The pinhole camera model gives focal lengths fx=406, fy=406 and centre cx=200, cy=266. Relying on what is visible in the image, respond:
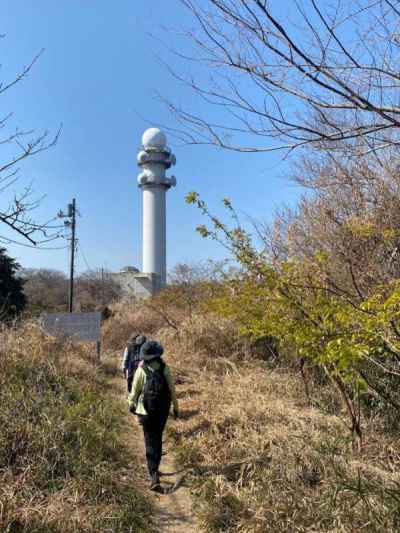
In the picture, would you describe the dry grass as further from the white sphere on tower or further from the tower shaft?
the white sphere on tower

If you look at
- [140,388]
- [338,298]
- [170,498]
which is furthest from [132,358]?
[338,298]

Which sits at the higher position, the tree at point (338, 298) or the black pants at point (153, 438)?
the tree at point (338, 298)

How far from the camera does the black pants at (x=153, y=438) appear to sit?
181 inches

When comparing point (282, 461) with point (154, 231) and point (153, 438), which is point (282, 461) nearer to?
point (153, 438)

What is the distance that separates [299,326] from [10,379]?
4.77 meters

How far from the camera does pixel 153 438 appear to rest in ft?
15.2

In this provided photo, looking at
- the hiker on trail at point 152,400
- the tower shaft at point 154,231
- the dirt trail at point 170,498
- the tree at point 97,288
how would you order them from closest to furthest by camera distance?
the dirt trail at point 170,498 < the hiker on trail at point 152,400 < the tree at point 97,288 < the tower shaft at point 154,231

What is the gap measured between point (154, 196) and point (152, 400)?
45690 millimetres

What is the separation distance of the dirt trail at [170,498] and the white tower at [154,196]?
1612 inches

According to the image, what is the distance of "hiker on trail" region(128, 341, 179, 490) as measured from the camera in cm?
460

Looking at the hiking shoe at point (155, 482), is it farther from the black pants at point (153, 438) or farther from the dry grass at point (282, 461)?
the dry grass at point (282, 461)

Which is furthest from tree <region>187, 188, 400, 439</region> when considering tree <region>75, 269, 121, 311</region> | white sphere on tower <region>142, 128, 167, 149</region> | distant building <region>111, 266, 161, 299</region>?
white sphere on tower <region>142, 128, 167, 149</region>

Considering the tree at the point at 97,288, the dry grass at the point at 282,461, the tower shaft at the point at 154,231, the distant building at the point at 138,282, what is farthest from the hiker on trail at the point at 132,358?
the tower shaft at the point at 154,231

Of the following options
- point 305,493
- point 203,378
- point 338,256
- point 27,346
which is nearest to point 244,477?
point 305,493
